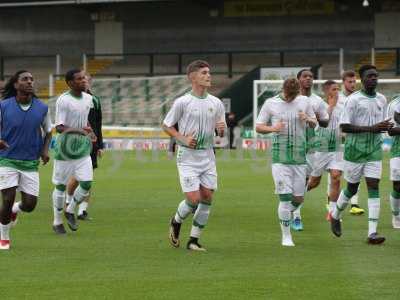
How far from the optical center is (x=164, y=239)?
13.8 m

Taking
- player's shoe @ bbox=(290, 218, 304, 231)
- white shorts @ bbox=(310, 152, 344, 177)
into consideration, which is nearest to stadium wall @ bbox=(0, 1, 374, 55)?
white shorts @ bbox=(310, 152, 344, 177)

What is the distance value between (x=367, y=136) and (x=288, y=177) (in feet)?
3.93

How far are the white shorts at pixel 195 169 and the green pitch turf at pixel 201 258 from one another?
82 cm

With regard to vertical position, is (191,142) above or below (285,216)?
above

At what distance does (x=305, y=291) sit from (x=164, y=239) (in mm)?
4352

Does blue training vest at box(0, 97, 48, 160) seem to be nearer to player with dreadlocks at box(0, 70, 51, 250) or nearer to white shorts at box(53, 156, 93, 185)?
player with dreadlocks at box(0, 70, 51, 250)

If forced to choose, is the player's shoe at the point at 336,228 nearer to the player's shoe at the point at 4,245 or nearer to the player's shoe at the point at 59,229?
the player's shoe at the point at 59,229

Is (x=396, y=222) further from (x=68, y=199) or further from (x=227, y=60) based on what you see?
(x=227, y=60)

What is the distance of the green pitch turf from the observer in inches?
385

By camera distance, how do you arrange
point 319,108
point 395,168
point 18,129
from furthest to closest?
point 395,168 < point 319,108 < point 18,129

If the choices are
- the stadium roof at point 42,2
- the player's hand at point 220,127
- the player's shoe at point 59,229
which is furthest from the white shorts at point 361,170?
the stadium roof at point 42,2

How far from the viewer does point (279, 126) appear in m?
12.9

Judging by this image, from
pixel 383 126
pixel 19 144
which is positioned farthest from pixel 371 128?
pixel 19 144

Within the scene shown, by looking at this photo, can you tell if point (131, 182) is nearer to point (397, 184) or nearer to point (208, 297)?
point (397, 184)
